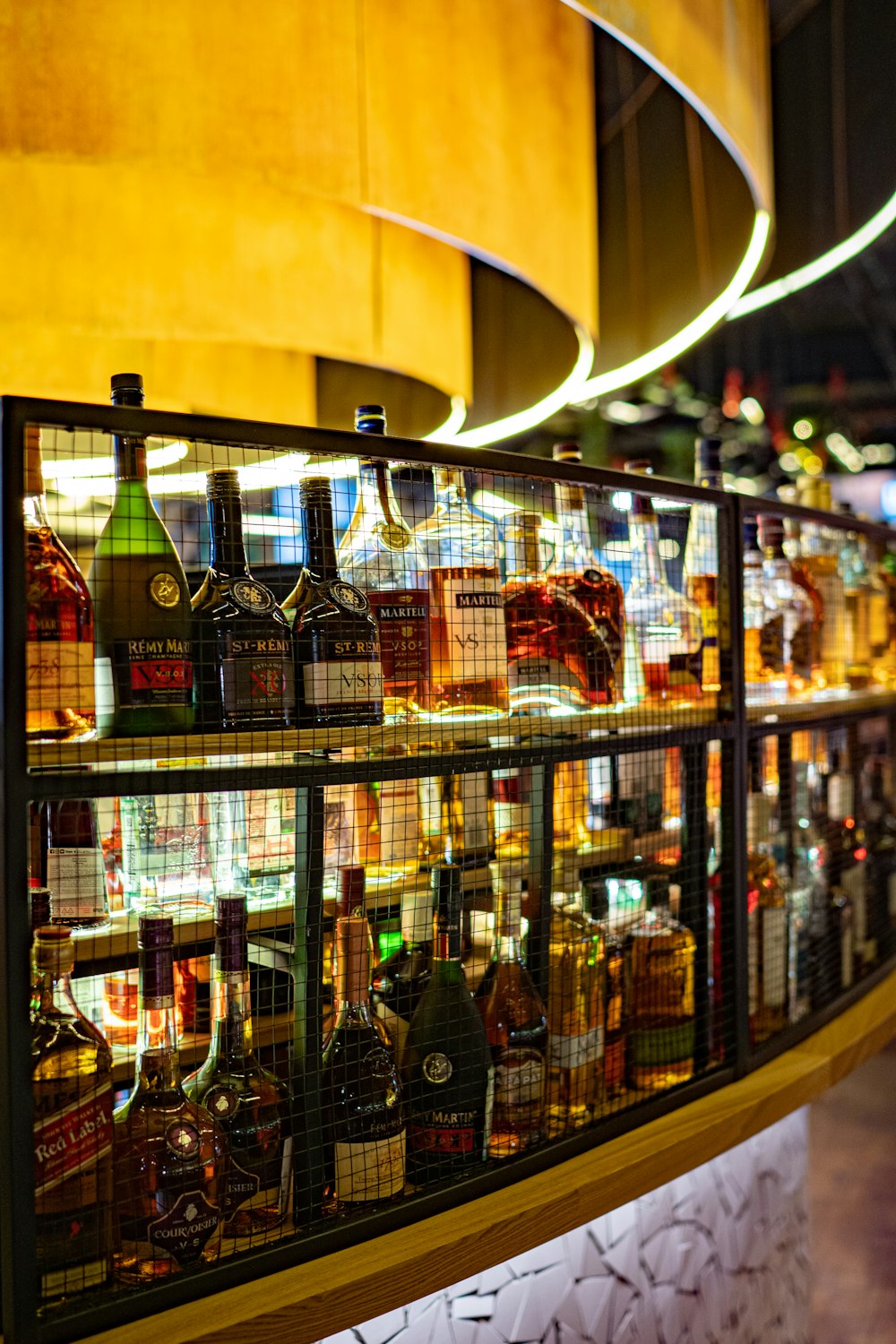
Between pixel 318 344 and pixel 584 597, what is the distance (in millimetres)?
942

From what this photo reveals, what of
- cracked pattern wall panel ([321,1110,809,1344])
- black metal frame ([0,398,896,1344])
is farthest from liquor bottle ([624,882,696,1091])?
cracked pattern wall panel ([321,1110,809,1344])

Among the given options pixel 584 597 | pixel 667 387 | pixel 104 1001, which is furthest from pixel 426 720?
pixel 667 387

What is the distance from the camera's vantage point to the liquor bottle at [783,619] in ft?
5.89

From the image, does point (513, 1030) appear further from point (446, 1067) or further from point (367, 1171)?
point (367, 1171)

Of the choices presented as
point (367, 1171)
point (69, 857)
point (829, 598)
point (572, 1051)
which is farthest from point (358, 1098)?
point (829, 598)

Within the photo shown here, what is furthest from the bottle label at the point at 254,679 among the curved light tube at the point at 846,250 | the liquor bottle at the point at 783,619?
the curved light tube at the point at 846,250

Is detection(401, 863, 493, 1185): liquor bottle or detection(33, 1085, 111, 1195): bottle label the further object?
detection(401, 863, 493, 1185): liquor bottle

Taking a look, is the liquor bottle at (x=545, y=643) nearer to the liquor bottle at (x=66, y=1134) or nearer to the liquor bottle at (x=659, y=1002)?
the liquor bottle at (x=659, y=1002)

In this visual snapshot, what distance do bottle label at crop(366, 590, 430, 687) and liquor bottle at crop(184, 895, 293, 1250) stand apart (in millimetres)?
300

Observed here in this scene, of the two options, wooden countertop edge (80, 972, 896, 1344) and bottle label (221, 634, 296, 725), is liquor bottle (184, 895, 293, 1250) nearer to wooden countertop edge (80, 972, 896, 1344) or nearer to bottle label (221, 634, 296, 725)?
wooden countertop edge (80, 972, 896, 1344)

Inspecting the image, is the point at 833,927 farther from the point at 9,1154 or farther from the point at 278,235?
the point at 278,235

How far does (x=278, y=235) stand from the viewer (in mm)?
2086

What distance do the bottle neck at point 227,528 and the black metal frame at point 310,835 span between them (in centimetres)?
9

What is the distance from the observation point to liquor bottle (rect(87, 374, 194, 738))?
1007mm
